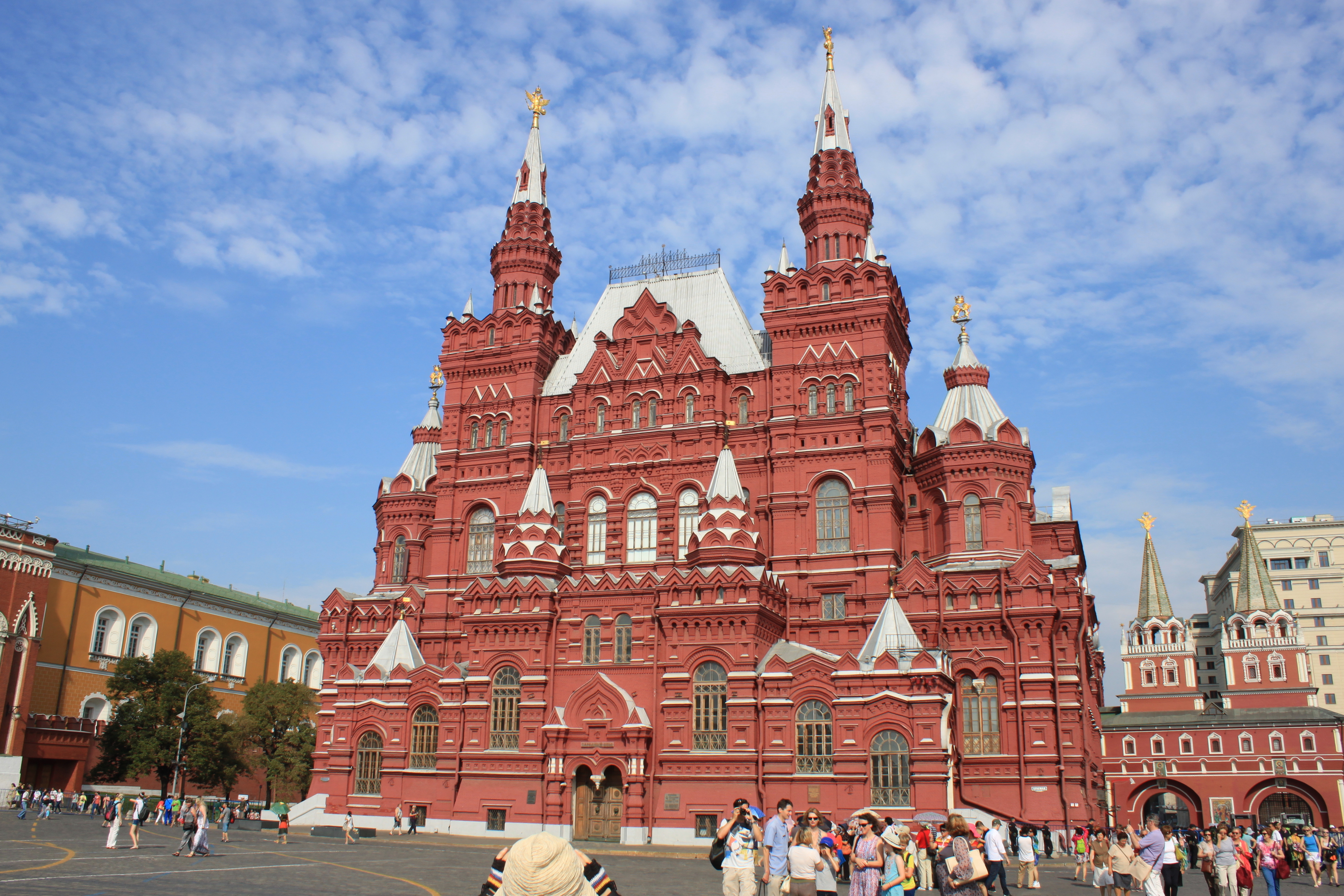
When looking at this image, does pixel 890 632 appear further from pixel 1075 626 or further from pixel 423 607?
pixel 423 607

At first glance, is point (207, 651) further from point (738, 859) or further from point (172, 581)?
point (738, 859)

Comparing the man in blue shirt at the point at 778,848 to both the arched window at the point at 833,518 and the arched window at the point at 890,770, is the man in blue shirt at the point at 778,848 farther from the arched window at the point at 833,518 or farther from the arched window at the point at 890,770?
the arched window at the point at 833,518

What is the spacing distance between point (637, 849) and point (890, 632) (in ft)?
40.9

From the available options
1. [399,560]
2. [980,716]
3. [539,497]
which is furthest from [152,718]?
[980,716]

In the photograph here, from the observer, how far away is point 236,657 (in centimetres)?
7731

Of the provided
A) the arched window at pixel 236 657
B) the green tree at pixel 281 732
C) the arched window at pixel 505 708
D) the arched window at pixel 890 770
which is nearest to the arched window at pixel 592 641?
the arched window at pixel 505 708

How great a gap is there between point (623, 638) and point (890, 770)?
12487 millimetres

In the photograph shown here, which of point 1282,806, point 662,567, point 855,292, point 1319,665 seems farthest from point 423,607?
point 1319,665

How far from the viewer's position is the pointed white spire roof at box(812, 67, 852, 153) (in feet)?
174

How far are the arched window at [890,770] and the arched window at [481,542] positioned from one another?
69.1ft

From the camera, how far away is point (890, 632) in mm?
41000

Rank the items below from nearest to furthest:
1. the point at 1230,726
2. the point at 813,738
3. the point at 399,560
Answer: the point at 813,738
the point at 399,560
the point at 1230,726

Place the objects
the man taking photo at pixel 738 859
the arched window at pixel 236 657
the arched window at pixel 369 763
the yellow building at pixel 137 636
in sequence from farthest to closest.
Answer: the arched window at pixel 236 657, the yellow building at pixel 137 636, the arched window at pixel 369 763, the man taking photo at pixel 738 859

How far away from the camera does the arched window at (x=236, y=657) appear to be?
251 feet
